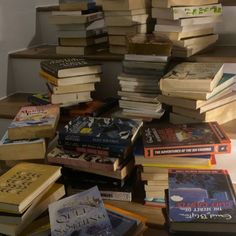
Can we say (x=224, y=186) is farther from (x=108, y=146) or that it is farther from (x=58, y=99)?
(x=58, y=99)

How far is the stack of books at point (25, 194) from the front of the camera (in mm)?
1026

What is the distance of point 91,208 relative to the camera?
1.03 meters

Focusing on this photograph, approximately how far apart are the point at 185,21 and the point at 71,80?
50 centimetres

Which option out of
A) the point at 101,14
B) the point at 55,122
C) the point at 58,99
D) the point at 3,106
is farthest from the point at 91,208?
the point at 101,14

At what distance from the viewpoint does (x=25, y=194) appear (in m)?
1.05

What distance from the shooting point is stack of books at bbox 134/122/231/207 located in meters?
1.15

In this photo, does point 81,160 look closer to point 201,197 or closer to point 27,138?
point 27,138

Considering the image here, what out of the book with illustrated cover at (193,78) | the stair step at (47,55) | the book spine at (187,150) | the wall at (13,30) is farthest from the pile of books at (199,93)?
the wall at (13,30)

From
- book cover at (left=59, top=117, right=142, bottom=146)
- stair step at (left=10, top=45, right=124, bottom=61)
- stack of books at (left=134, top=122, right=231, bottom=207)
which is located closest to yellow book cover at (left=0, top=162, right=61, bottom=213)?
book cover at (left=59, top=117, right=142, bottom=146)

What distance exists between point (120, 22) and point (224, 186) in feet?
3.19

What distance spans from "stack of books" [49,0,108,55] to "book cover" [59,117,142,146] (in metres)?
0.62

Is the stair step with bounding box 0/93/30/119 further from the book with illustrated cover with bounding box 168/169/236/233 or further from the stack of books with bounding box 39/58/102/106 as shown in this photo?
the book with illustrated cover with bounding box 168/169/236/233

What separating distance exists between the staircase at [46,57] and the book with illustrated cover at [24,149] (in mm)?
405

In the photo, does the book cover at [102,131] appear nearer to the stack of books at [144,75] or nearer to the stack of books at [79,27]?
the stack of books at [144,75]
